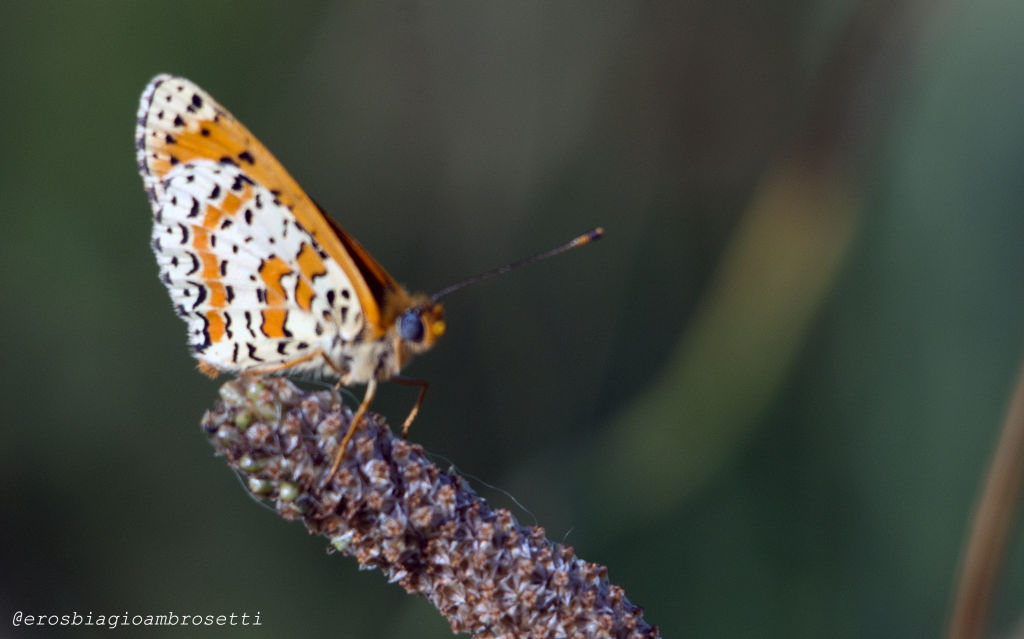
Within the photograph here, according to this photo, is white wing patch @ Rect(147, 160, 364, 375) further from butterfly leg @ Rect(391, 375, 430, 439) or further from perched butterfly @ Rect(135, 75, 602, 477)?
butterfly leg @ Rect(391, 375, 430, 439)

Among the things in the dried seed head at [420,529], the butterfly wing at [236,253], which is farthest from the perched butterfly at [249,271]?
the dried seed head at [420,529]

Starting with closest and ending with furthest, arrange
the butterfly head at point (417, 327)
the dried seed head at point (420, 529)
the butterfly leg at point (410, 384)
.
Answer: the dried seed head at point (420, 529)
the butterfly leg at point (410, 384)
the butterfly head at point (417, 327)

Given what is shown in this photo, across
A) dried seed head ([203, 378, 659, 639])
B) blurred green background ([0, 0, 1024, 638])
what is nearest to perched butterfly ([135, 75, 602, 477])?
dried seed head ([203, 378, 659, 639])

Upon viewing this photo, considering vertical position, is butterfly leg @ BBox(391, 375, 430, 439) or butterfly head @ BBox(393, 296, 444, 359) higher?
butterfly head @ BBox(393, 296, 444, 359)

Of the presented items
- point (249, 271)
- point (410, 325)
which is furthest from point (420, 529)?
point (249, 271)

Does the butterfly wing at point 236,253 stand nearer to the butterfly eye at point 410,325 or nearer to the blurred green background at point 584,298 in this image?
the butterfly eye at point 410,325

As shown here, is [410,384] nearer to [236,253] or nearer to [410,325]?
[410,325]

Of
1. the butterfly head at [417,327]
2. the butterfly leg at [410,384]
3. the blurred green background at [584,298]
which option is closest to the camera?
the butterfly leg at [410,384]
